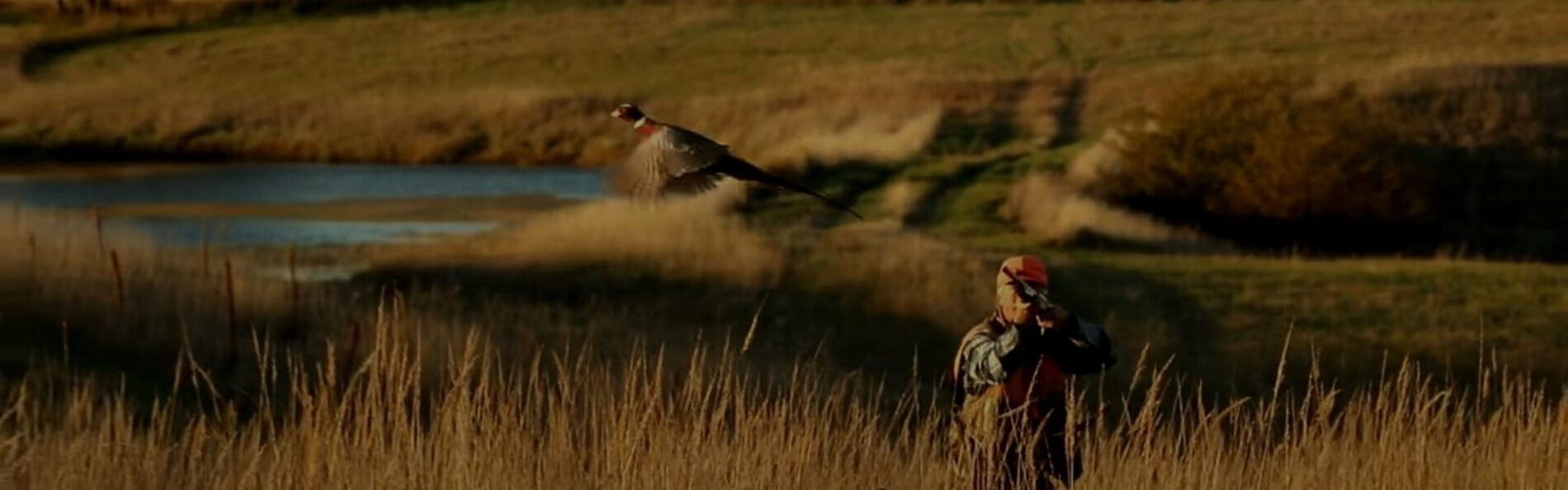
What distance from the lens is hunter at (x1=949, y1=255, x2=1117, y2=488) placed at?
7418 mm

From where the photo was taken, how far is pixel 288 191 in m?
46.4

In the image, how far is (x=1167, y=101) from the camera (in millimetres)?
45188

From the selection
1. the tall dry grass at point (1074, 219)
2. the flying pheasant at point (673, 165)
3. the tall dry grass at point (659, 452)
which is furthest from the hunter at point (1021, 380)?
the tall dry grass at point (1074, 219)

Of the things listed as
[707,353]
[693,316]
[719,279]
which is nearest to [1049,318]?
[707,353]

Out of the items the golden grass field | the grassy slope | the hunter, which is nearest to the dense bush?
the golden grass field

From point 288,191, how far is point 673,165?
41.6 m

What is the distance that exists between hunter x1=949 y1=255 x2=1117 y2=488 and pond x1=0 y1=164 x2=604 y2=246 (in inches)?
928

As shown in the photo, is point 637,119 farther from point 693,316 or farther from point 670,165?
point 693,316

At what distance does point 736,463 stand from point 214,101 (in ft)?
182

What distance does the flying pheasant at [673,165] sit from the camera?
5613mm

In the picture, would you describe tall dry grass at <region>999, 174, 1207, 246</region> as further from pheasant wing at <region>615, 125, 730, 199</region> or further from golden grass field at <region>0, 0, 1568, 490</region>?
pheasant wing at <region>615, 125, 730, 199</region>

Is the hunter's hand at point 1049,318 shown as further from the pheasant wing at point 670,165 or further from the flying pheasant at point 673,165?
the pheasant wing at point 670,165

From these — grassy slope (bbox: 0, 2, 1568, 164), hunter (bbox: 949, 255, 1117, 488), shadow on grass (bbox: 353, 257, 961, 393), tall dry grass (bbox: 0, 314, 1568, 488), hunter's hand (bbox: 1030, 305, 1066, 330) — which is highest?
hunter's hand (bbox: 1030, 305, 1066, 330)

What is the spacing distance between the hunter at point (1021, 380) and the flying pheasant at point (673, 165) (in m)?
1.65
